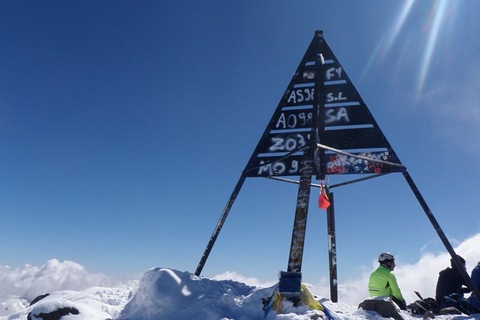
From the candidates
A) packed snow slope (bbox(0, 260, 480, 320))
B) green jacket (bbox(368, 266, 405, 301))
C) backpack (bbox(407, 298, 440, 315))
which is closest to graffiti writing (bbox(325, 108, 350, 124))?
green jacket (bbox(368, 266, 405, 301))

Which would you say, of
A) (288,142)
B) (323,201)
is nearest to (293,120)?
(288,142)

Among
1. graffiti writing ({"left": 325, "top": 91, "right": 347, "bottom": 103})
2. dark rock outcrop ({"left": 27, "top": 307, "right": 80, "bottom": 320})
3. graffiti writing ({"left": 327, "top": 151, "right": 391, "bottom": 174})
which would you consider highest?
graffiti writing ({"left": 325, "top": 91, "right": 347, "bottom": 103})

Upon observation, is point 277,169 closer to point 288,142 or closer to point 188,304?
point 288,142

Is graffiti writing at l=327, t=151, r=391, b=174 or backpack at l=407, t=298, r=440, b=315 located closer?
backpack at l=407, t=298, r=440, b=315

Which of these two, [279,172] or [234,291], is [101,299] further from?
[279,172]

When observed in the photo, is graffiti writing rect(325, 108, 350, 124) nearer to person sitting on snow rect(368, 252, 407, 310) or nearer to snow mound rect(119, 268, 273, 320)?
person sitting on snow rect(368, 252, 407, 310)

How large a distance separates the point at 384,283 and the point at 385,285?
0.06 meters

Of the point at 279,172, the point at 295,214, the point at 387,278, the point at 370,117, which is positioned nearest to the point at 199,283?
the point at 295,214

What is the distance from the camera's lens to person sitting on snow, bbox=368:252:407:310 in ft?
26.3

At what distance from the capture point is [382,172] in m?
8.98

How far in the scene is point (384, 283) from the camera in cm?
810

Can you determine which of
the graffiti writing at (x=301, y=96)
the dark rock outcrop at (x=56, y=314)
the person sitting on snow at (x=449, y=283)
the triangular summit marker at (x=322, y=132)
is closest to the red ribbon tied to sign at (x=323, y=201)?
the triangular summit marker at (x=322, y=132)

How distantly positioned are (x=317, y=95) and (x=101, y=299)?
299 inches

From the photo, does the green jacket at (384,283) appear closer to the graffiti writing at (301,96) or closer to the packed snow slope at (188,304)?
the packed snow slope at (188,304)
